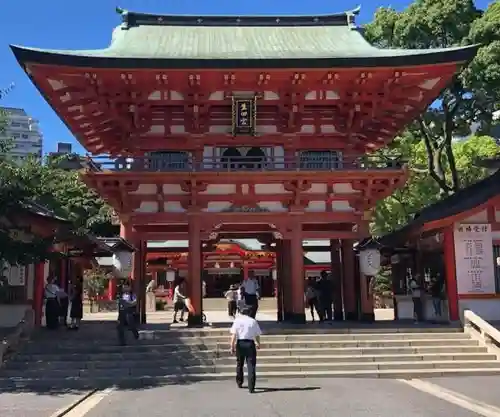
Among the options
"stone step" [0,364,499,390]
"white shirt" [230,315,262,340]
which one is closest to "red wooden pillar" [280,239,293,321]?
"stone step" [0,364,499,390]

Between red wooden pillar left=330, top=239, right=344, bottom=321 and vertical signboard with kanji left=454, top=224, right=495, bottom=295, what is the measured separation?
477cm

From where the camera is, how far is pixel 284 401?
10.8m

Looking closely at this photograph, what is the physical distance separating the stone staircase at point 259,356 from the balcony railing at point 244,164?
5.01 m

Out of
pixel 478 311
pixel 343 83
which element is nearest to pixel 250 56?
pixel 343 83

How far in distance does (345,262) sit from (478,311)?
4.73 m

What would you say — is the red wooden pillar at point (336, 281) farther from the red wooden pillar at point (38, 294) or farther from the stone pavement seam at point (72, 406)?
the stone pavement seam at point (72, 406)

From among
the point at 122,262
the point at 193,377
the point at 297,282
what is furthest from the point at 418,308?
the point at 122,262

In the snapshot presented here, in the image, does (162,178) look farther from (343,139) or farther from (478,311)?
(478,311)

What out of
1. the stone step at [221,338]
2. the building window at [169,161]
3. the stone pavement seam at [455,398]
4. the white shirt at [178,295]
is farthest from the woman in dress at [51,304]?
the stone pavement seam at [455,398]

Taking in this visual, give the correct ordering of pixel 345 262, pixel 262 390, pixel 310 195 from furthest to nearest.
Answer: pixel 345 262 < pixel 310 195 < pixel 262 390

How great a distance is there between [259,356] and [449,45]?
1970 centimetres

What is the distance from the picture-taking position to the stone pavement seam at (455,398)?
32.2ft

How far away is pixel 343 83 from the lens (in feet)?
61.6

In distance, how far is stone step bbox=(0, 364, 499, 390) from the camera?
13141 mm
